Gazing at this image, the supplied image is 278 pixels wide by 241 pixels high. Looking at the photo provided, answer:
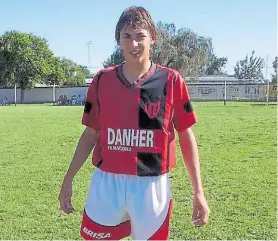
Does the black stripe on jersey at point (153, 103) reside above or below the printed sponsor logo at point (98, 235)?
above

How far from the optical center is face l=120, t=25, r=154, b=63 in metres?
1.95

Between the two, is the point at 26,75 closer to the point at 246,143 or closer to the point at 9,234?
the point at 246,143

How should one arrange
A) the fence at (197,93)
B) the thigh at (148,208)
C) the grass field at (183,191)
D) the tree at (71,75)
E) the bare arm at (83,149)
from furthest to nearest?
1. the tree at (71,75)
2. the fence at (197,93)
3. the grass field at (183,191)
4. the bare arm at (83,149)
5. the thigh at (148,208)

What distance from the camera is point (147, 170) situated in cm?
193

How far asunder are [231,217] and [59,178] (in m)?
2.50

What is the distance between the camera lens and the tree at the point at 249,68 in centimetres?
7838

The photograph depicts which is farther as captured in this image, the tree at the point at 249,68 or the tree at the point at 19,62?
the tree at the point at 249,68

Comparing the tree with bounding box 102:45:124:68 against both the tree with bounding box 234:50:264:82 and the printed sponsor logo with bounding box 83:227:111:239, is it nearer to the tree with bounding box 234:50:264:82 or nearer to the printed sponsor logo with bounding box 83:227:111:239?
the printed sponsor logo with bounding box 83:227:111:239

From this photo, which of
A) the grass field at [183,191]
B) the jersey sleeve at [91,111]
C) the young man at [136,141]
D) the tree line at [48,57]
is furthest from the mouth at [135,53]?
the tree line at [48,57]

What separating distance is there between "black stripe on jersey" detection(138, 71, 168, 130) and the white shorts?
0.76 feet

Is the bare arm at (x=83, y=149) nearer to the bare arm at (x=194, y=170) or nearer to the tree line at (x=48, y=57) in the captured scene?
the bare arm at (x=194, y=170)

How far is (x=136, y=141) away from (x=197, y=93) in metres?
40.0

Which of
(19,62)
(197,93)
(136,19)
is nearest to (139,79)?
(136,19)

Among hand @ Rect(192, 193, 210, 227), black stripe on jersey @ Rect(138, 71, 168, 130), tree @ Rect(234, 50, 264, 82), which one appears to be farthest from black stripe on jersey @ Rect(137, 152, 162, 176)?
tree @ Rect(234, 50, 264, 82)
